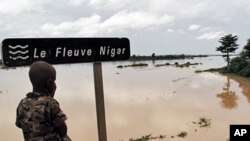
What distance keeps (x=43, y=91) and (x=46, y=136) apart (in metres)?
0.26

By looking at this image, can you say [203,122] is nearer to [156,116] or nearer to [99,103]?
[156,116]

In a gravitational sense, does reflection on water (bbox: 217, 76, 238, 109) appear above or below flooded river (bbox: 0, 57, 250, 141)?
below

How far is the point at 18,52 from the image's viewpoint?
246cm

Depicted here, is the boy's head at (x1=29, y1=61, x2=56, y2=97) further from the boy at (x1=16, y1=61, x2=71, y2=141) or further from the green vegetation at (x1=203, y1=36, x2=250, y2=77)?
the green vegetation at (x1=203, y1=36, x2=250, y2=77)

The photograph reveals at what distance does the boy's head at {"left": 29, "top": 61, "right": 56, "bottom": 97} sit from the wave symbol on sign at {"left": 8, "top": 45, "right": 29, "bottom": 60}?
293mm

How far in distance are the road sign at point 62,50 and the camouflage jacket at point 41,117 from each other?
0.40 m

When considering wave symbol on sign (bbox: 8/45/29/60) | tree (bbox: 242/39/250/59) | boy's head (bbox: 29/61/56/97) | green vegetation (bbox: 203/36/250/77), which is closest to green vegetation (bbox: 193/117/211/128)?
wave symbol on sign (bbox: 8/45/29/60)

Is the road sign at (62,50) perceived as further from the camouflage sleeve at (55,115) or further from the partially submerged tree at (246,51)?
the partially submerged tree at (246,51)

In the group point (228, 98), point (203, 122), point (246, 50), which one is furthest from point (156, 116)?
point (246, 50)

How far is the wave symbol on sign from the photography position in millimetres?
2421

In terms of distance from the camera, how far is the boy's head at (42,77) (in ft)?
7.19

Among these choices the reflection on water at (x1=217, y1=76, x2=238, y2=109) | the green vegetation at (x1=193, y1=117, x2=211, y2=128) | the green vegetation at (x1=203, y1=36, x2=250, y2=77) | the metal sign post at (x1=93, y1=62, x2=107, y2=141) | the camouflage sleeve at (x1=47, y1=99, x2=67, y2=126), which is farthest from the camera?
the green vegetation at (x1=203, y1=36, x2=250, y2=77)

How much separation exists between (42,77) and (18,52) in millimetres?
373

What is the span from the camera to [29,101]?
2.17 metres
